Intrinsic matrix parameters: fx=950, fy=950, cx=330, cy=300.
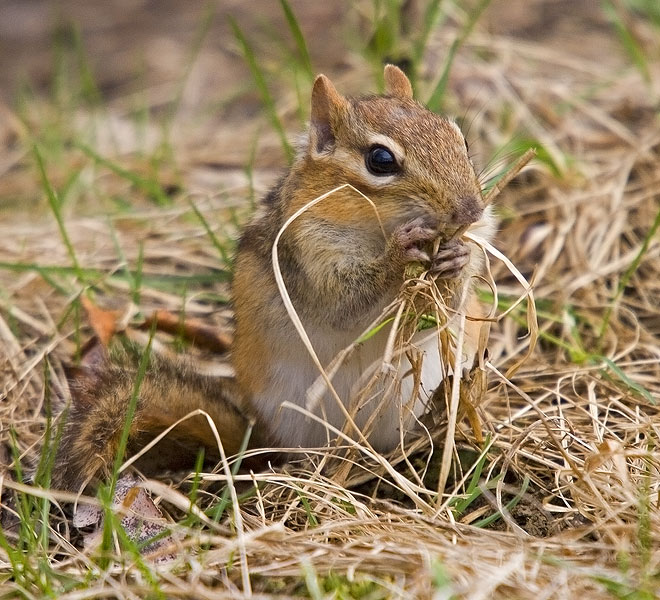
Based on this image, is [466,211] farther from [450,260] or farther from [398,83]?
[398,83]

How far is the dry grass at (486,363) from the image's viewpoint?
2236 millimetres

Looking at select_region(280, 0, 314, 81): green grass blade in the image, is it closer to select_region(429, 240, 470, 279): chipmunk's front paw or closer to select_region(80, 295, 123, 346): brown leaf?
select_region(80, 295, 123, 346): brown leaf

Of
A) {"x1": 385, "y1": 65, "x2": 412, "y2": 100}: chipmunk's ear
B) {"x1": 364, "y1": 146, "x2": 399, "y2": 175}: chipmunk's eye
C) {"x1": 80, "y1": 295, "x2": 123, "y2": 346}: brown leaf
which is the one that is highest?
{"x1": 385, "y1": 65, "x2": 412, "y2": 100}: chipmunk's ear

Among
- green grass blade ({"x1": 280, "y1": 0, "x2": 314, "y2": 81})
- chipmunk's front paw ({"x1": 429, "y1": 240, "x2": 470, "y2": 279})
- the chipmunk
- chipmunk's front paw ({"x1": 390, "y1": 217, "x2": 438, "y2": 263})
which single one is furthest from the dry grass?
green grass blade ({"x1": 280, "y1": 0, "x2": 314, "y2": 81})

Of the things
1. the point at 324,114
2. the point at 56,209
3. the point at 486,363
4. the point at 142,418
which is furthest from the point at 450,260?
the point at 56,209

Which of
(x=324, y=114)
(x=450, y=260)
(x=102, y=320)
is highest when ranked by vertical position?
(x=324, y=114)

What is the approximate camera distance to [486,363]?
283cm

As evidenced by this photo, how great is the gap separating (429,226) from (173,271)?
1863mm

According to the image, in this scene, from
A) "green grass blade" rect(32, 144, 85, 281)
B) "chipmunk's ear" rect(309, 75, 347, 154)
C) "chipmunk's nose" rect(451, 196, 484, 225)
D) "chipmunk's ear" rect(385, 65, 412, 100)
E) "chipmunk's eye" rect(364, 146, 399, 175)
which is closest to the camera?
"chipmunk's nose" rect(451, 196, 484, 225)

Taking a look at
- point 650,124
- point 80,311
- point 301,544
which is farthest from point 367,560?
point 650,124

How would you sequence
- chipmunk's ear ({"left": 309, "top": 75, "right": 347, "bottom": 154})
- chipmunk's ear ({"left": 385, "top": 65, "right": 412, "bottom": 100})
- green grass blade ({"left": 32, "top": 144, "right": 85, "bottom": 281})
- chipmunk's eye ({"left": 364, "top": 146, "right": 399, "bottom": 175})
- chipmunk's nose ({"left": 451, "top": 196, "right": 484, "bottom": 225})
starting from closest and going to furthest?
chipmunk's nose ({"left": 451, "top": 196, "right": 484, "bottom": 225}) < chipmunk's eye ({"left": 364, "top": 146, "right": 399, "bottom": 175}) < chipmunk's ear ({"left": 309, "top": 75, "right": 347, "bottom": 154}) < chipmunk's ear ({"left": 385, "top": 65, "right": 412, "bottom": 100}) < green grass blade ({"left": 32, "top": 144, "right": 85, "bottom": 281})

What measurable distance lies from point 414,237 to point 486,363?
46cm

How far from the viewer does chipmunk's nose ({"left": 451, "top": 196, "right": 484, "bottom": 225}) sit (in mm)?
2643

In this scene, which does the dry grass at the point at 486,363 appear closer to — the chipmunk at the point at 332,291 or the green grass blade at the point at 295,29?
the chipmunk at the point at 332,291
